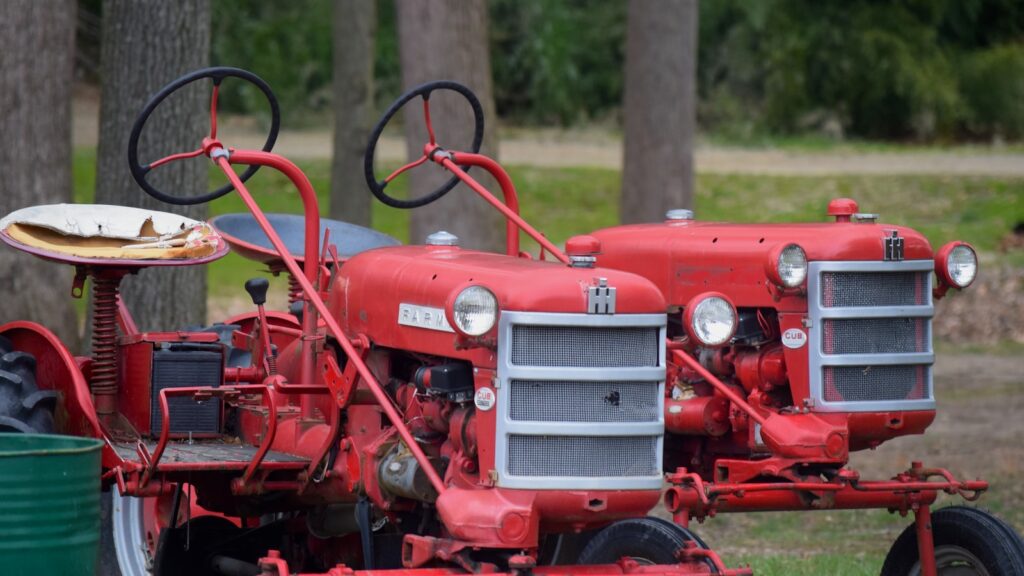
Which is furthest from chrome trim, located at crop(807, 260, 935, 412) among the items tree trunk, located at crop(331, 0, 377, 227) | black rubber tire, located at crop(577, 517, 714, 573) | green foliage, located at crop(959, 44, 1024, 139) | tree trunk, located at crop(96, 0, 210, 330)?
green foliage, located at crop(959, 44, 1024, 139)

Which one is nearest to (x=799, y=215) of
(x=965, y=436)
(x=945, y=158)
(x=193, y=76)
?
(x=945, y=158)

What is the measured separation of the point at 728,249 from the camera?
21.1 ft

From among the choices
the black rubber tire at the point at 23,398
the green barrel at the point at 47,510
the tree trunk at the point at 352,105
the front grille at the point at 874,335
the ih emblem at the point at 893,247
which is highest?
the tree trunk at the point at 352,105

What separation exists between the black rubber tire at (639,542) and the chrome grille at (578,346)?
872mm

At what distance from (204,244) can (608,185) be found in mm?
17770

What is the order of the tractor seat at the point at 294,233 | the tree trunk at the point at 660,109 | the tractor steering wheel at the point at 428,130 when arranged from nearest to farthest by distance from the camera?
the tractor steering wheel at the point at 428,130
the tractor seat at the point at 294,233
the tree trunk at the point at 660,109

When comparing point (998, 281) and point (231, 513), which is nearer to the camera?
point (231, 513)

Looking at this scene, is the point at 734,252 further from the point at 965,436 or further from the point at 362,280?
the point at 965,436

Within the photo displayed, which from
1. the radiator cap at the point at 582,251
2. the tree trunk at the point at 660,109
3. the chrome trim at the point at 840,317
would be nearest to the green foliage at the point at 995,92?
the tree trunk at the point at 660,109

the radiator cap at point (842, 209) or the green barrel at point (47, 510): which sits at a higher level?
the radiator cap at point (842, 209)

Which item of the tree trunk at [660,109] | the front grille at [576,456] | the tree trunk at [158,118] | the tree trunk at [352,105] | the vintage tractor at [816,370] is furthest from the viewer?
the tree trunk at [352,105]

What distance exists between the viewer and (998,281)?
17.7 meters

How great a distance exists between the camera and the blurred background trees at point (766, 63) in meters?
30.3

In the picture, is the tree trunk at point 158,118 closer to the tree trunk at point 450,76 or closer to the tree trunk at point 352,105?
the tree trunk at point 450,76
